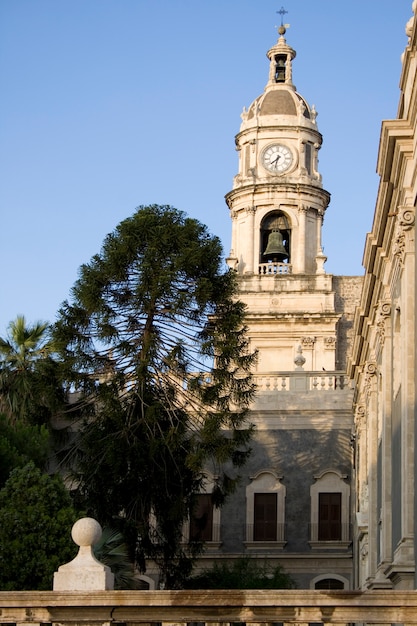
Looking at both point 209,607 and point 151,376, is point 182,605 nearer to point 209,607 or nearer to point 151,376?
point 209,607

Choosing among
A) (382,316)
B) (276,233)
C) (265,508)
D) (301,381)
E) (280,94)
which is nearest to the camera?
(382,316)

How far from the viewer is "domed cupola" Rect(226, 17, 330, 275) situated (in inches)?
2084

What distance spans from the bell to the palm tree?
12.5m

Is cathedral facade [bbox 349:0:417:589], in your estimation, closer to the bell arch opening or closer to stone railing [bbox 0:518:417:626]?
stone railing [bbox 0:518:417:626]

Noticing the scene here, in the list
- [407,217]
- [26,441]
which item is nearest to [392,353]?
[407,217]

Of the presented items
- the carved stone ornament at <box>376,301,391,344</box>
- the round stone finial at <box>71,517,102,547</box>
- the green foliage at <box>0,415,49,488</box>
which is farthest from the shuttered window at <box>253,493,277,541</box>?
the round stone finial at <box>71,517,102,547</box>

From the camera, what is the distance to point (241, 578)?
1454 inches

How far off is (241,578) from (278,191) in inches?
816

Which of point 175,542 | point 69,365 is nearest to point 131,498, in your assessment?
point 175,542

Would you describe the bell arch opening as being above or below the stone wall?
above

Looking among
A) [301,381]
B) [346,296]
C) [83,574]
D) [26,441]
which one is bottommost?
[83,574]

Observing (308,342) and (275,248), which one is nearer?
(308,342)

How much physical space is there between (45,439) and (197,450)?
4.70 m

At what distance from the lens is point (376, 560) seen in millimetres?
28875
